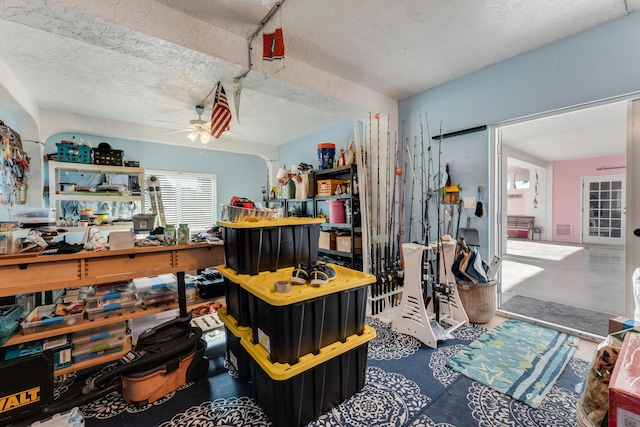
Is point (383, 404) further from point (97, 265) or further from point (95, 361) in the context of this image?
point (97, 265)

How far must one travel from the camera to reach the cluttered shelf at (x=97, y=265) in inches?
64.7

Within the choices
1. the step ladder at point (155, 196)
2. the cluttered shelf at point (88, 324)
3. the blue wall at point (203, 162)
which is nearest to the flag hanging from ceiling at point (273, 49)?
the cluttered shelf at point (88, 324)

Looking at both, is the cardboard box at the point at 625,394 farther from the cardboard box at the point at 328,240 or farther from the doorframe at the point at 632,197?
the cardboard box at the point at 328,240

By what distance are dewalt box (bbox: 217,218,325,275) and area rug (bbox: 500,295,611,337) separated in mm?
2667

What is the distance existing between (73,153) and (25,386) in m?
3.44

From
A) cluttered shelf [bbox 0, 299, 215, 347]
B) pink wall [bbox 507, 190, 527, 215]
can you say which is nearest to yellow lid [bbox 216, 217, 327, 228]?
cluttered shelf [bbox 0, 299, 215, 347]

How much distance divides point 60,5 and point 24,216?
1.66m

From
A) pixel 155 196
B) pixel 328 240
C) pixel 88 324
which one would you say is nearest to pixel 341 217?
pixel 328 240

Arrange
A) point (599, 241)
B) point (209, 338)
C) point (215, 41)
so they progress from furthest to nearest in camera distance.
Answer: point (599, 241) < point (209, 338) < point (215, 41)

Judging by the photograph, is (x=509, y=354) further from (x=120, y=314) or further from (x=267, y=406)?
(x=120, y=314)

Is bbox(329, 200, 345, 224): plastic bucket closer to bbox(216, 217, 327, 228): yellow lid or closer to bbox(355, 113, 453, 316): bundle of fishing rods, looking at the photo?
bbox(355, 113, 453, 316): bundle of fishing rods

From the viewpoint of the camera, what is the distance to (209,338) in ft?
8.46

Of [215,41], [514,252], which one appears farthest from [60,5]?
[514,252]

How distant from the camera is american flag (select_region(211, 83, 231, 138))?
283cm
